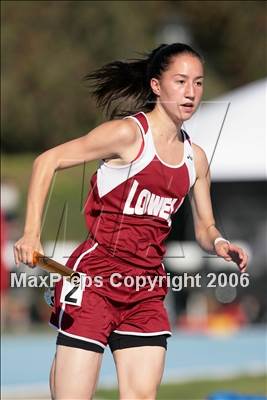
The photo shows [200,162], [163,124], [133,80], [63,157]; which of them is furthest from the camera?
[133,80]

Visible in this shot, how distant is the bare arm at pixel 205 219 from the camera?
5719 millimetres

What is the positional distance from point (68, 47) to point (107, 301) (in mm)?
19910

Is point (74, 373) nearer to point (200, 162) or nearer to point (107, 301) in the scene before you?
point (107, 301)

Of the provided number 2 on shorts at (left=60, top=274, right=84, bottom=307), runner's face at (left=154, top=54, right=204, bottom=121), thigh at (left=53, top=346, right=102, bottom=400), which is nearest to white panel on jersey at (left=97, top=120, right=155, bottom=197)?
runner's face at (left=154, top=54, right=204, bottom=121)

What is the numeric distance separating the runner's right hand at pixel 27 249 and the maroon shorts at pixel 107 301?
1.81ft

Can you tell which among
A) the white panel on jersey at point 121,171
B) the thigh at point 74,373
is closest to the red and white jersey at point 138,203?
the white panel on jersey at point 121,171

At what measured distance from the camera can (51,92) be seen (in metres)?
23.7

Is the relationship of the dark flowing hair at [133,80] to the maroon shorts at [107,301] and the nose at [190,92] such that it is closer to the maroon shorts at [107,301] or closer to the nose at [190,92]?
the nose at [190,92]

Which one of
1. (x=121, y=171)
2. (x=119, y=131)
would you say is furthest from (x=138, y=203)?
(x=119, y=131)

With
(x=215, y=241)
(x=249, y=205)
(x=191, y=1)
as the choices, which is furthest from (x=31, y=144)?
(x=215, y=241)

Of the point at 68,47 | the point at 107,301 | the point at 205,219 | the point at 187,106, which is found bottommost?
the point at 107,301

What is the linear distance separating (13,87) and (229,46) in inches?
316

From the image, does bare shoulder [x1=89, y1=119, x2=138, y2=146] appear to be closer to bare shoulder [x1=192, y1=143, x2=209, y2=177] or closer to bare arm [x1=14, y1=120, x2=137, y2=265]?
bare arm [x1=14, y1=120, x2=137, y2=265]

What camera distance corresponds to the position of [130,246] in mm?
5551
